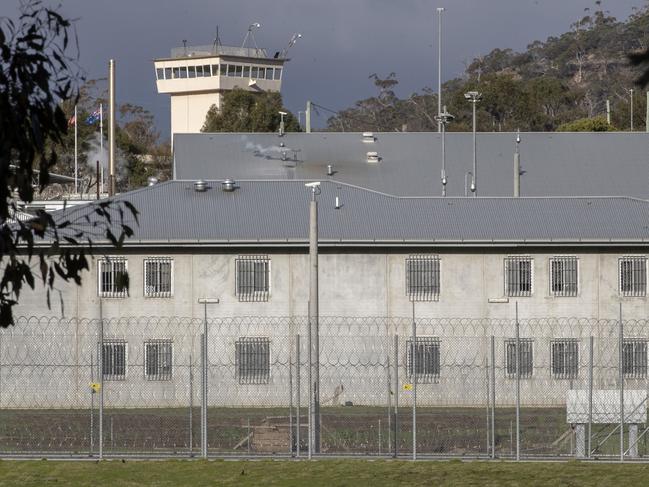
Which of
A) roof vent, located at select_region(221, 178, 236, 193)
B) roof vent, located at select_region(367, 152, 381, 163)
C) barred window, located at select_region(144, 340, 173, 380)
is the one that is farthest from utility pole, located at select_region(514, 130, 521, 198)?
barred window, located at select_region(144, 340, 173, 380)

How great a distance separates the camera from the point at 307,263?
125 feet

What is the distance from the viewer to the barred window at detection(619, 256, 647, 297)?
125 feet

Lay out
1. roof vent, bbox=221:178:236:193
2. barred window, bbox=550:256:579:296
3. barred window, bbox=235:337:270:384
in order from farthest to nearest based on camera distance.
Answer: roof vent, bbox=221:178:236:193, barred window, bbox=550:256:579:296, barred window, bbox=235:337:270:384

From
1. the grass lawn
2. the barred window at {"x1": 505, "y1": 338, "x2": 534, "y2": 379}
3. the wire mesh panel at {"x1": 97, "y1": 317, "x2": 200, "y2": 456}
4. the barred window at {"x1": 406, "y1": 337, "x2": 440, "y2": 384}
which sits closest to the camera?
the grass lawn

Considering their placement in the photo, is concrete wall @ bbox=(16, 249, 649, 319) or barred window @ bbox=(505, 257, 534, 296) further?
barred window @ bbox=(505, 257, 534, 296)

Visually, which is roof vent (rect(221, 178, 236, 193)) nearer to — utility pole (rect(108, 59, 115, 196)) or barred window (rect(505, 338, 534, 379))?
utility pole (rect(108, 59, 115, 196))

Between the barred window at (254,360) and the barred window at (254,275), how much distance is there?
2.65 metres

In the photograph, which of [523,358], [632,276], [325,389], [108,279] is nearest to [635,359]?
[523,358]

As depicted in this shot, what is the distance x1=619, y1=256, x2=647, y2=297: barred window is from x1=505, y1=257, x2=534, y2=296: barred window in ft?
7.93

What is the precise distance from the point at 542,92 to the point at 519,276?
6889 cm

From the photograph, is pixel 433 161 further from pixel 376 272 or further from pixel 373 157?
pixel 376 272

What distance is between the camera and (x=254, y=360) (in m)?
34.9

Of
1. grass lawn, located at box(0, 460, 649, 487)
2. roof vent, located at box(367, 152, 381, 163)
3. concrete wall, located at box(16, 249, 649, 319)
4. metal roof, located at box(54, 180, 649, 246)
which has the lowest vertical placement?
grass lawn, located at box(0, 460, 649, 487)

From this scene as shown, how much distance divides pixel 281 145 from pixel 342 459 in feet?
122
